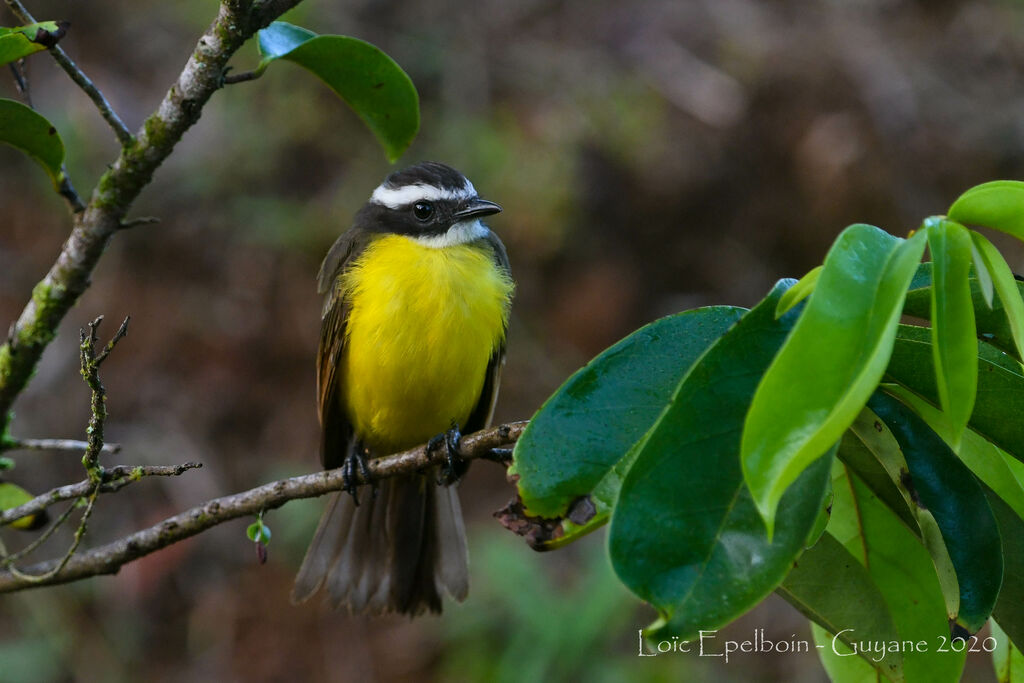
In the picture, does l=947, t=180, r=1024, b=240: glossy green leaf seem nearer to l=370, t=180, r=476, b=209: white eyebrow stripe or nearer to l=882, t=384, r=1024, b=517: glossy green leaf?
l=882, t=384, r=1024, b=517: glossy green leaf

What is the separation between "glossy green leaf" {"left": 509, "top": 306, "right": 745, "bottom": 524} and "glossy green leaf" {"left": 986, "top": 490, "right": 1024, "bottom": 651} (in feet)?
1.79

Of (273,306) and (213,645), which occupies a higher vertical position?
(273,306)

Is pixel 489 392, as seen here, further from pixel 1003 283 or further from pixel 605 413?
pixel 1003 283

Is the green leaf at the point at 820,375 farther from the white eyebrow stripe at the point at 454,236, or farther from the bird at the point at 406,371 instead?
the white eyebrow stripe at the point at 454,236

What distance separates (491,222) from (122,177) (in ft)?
15.6

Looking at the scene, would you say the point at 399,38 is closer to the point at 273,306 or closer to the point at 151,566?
the point at 273,306

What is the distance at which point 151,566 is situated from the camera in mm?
6328

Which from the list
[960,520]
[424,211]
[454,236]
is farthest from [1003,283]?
[424,211]

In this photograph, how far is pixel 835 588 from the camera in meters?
1.64

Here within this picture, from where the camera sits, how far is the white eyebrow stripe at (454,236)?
12.5 ft

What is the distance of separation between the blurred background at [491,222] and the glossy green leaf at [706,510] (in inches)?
167

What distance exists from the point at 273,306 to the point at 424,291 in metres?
3.82

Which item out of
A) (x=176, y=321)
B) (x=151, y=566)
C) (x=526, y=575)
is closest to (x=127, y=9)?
(x=176, y=321)

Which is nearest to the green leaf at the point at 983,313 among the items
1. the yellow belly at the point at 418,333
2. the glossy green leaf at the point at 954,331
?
the glossy green leaf at the point at 954,331
